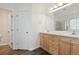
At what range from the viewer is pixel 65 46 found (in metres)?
3.51

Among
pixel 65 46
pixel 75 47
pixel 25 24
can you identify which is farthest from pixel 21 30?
pixel 75 47

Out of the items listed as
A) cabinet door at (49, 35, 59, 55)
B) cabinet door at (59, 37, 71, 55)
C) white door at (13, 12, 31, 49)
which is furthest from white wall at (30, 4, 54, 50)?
cabinet door at (59, 37, 71, 55)

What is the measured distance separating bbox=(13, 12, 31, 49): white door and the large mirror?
1.29 meters

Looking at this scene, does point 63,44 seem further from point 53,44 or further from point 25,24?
point 25,24

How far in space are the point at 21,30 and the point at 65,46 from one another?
8.44 feet

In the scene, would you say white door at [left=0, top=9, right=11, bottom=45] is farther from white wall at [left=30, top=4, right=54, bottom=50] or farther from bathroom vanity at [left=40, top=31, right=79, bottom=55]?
bathroom vanity at [left=40, top=31, right=79, bottom=55]

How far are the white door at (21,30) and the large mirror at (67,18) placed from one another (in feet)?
4.23

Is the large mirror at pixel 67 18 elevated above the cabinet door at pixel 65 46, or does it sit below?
above

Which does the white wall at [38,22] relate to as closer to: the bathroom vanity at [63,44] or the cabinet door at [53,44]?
the bathroom vanity at [63,44]

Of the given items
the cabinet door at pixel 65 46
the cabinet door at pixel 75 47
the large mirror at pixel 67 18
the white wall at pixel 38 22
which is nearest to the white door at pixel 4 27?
the white wall at pixel 38 22

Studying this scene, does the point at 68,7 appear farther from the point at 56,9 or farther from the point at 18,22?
the point at 18,22

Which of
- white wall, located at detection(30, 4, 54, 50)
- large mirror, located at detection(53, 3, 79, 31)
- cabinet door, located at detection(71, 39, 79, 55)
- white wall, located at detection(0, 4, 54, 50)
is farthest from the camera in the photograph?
white wall, located at detection(30, 4, 54, 50)

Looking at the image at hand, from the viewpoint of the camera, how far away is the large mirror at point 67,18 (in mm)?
4059

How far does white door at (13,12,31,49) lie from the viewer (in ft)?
17.9
